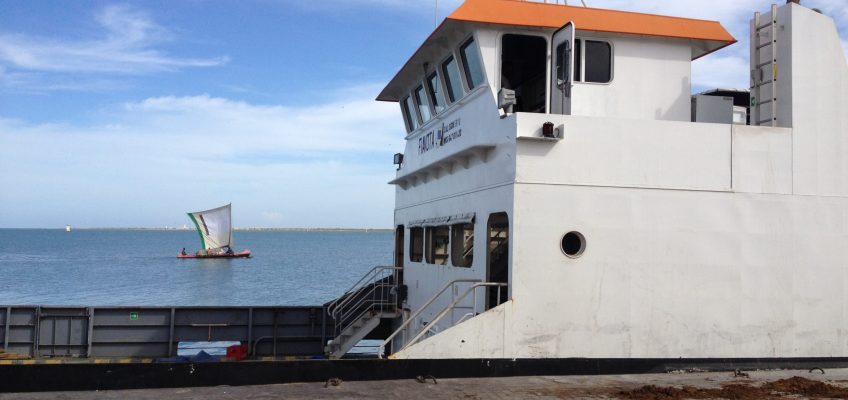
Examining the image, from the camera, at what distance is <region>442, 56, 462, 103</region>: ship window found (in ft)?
42.9

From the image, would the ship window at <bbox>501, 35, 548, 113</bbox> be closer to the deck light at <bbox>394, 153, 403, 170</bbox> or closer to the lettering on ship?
the lettering on ship

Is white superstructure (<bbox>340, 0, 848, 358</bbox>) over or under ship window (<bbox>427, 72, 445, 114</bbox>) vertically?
under

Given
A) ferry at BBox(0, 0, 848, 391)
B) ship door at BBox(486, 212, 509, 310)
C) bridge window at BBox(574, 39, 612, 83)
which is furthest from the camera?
ship door at BBox(486, 212, 509, 310)

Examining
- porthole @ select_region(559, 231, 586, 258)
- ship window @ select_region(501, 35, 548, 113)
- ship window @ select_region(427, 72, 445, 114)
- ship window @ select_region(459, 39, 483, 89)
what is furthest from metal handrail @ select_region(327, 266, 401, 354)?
porthole @ select_region(559, 231, 586, 258)

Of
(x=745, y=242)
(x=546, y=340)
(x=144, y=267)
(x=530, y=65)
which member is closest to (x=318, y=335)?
(x=530, y=65)

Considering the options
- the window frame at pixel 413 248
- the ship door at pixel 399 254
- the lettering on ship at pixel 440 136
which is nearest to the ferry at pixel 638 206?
the lettering on ship at pixel 440 136

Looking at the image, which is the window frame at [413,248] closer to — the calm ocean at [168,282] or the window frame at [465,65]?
the window frame at [465,65]

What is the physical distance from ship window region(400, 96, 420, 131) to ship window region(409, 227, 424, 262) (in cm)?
235

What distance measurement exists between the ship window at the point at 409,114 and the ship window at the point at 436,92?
5.36ft

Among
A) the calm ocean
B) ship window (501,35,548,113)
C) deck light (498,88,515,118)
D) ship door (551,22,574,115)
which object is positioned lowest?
the calm ocean

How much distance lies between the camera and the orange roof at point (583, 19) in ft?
37.2

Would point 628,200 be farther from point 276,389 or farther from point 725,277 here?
point 276,389

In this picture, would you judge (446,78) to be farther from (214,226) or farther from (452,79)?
(214,226)

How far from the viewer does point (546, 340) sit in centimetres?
1015
